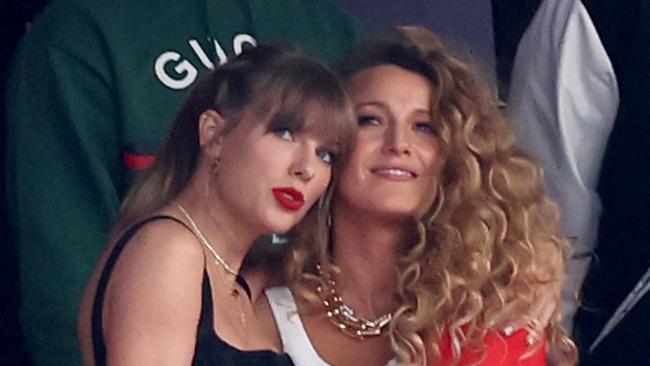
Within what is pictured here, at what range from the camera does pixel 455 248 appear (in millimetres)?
2092

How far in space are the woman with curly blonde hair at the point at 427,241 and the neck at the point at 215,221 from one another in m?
0.25

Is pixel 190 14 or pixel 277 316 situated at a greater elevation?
pixel 190 14

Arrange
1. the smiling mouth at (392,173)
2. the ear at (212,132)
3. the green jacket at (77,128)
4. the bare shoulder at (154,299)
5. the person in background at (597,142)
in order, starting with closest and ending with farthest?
the bare shoulder at (154,299)
the ear at (212,132)
the smiling mouth at (392,173)
the green jacket at (77,128)
the person in background at (597,142)

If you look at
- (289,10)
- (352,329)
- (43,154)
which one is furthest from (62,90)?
(352,329)

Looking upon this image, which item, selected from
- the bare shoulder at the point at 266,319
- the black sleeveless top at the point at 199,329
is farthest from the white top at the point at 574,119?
the black sleeveless top at the point at 199,329

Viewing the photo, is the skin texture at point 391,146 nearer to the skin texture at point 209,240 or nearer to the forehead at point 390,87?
the forehead at point 390,87

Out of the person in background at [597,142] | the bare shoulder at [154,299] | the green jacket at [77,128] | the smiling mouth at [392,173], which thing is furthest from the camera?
the person in background at [597,142]

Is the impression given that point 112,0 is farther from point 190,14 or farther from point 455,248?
point 455,248

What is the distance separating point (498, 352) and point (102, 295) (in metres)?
0.53

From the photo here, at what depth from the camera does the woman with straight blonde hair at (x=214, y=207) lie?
172 centimetres

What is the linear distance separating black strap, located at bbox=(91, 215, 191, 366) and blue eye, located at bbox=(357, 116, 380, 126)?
1.22 ft

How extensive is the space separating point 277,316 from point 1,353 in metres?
1.03

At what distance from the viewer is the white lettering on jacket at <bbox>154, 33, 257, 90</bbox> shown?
237 centimetres

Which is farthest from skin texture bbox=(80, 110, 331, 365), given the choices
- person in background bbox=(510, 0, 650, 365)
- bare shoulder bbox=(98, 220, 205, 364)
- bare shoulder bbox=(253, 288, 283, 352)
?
person in background bbox=(510, 0, 650, 365)
